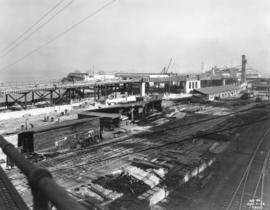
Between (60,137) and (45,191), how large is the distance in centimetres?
2361

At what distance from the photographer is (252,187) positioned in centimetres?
1773

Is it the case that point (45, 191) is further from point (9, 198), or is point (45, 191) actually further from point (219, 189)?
point (219, 189)

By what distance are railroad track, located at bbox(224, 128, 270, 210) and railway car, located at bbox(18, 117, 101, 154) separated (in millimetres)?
15739

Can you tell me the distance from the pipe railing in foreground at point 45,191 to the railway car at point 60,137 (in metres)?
21.8

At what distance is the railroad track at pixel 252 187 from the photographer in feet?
51.0

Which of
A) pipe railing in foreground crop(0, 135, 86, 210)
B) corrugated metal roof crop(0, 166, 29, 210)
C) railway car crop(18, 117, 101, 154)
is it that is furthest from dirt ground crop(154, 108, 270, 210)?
pipe railing in foreground crop(0, 135, 86, 210)

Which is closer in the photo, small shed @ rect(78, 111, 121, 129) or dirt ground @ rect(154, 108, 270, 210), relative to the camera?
dirt ground @ rect(154, 108, 270, 210)

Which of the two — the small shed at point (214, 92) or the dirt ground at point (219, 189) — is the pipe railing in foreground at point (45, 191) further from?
the small shed at point (214, 92)

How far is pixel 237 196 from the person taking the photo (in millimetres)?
16500

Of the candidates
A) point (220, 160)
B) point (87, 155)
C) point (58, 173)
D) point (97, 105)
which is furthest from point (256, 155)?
point (97, 105)

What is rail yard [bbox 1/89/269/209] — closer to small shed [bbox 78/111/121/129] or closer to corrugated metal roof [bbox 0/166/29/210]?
small shed [bbox 78/111/121/129]

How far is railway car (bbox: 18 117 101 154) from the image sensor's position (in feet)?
73.8

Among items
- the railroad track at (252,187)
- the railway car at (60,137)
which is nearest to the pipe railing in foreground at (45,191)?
the railroad track at (252,187)

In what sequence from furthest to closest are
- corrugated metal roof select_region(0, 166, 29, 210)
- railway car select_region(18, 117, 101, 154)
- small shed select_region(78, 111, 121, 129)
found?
small shed select_region(78, 111, 121, 129) < railway car select_region(18, 117, 101, 154) < corrugated metal roof select_region(0, 166, 29, 210)
